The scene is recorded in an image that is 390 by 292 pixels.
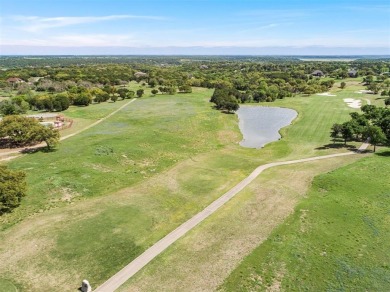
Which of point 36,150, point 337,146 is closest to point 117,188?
point 36,150

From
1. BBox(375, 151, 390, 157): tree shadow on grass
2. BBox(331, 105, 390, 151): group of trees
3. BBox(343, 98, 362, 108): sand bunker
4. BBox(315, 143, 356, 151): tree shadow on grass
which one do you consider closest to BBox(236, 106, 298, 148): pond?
BBox(315, 143, 356, 151): tree shadow on grass

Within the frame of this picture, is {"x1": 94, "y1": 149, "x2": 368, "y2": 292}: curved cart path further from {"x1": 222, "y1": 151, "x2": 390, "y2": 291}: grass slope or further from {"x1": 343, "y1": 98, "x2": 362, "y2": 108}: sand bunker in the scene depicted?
{"x1": 343, "y1": 98, "x2": 362, "y2": 108}: sand bunker

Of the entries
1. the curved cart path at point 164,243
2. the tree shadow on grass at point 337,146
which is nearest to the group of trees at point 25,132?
the curved cart path at point 164,243

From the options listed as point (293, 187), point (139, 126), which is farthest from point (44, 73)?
point (293, 187)

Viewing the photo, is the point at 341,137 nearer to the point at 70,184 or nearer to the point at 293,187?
the point at 293,187

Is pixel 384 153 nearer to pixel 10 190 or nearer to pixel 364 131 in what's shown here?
pixel 364 131

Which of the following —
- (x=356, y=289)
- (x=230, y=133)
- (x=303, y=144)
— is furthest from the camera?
(x=230, y=133)

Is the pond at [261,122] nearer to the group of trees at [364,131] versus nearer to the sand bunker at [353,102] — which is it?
the group of trees at [364,131]
